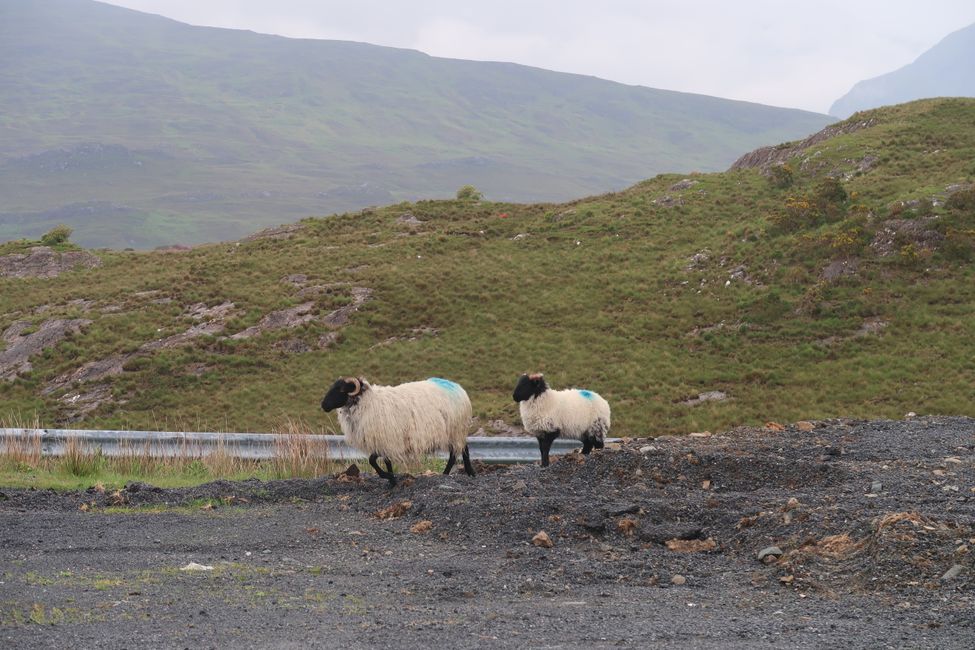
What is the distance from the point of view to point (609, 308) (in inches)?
1405

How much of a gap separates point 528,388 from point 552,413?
644 millimetres

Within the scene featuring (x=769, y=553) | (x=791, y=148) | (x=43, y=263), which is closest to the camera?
(x=769, y=553)

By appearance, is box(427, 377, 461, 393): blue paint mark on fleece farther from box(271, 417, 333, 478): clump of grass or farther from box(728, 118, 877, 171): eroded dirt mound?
box(728, 118, 877, 171): eroded dirt mound

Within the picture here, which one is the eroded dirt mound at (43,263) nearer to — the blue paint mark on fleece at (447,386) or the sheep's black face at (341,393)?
the sheep's black face at (341,393)

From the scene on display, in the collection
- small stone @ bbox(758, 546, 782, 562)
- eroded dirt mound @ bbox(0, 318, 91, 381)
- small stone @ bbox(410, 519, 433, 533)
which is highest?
eroded dirt mound @ bbox(0, 318, 91, 381)

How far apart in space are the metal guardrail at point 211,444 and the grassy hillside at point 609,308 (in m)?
6.80

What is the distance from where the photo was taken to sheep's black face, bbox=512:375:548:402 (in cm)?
1681

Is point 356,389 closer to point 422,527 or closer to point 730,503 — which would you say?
point 422,527

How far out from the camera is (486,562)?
992 cm

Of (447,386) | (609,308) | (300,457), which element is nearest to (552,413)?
(447,386)

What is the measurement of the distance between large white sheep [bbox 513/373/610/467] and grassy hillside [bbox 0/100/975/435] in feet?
27.0

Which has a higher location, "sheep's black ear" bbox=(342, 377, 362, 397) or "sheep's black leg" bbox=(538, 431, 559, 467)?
"sheep's black ear" bbox=(342, 377, 362, 397)

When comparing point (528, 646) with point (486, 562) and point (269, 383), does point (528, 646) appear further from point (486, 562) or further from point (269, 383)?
point (269, 383)

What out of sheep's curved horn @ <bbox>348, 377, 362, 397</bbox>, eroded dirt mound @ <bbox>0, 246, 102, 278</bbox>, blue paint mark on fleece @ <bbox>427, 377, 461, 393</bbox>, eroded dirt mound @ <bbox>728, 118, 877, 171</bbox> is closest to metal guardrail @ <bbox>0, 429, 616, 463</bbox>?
blue paint mark on fleece @ <bbox>427, 377, 461, 393</bbox>
